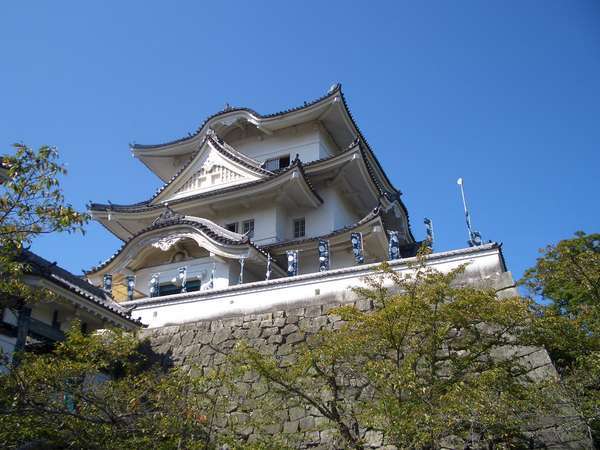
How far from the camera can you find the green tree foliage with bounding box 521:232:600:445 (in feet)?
21.9

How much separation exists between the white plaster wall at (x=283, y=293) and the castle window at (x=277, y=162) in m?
8.51

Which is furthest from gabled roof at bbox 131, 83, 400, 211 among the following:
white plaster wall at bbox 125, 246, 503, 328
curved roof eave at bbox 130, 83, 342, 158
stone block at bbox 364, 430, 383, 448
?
stone block at bbox 364, 430, 383, 448

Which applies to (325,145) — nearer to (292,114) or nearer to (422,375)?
(292,114)

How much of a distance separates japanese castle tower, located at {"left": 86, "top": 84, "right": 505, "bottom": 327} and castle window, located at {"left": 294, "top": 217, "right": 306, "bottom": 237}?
3 cm

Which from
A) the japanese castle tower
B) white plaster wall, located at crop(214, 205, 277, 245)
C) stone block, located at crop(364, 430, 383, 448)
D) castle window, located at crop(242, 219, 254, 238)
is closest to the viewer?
stone block, located at crop(364, 430, 383, 448)

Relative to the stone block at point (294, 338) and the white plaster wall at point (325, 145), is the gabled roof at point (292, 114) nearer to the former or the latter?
the white plaster wall at point (325, 145)

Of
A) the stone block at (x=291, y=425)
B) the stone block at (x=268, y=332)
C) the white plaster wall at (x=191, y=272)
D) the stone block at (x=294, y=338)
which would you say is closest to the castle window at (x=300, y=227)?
the white plaster wall at (x=191, y=272)

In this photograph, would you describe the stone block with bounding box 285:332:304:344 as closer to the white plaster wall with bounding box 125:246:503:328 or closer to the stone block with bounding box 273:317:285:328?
the stone block with bounding box 273:317:285:328

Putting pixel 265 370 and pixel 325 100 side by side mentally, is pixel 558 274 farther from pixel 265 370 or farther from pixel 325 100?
pixel 325 100

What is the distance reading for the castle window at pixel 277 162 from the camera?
1980 centimetres

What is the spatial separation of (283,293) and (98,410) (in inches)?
201

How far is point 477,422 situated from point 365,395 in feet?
9.47

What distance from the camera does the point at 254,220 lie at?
58.0 ft

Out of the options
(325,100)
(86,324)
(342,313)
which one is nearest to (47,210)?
(342,313)
